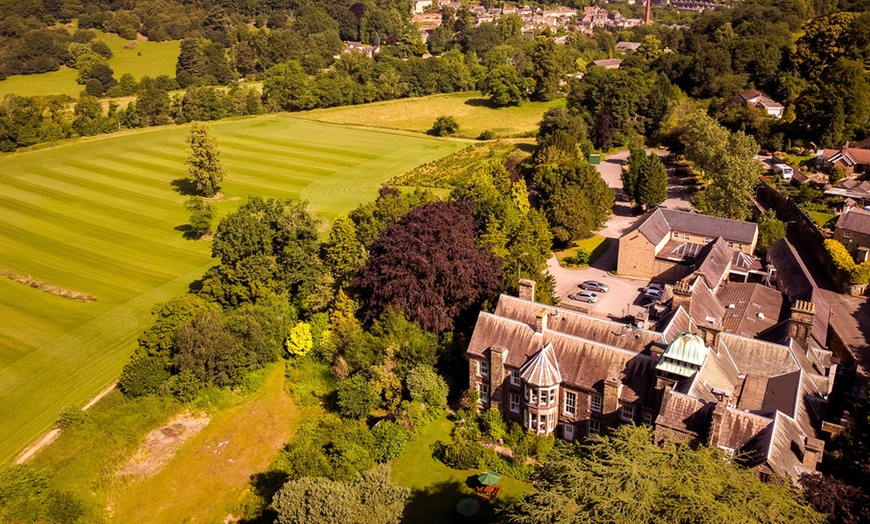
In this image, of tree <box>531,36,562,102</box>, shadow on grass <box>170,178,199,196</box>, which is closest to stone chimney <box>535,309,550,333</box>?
shadow on grass <box>170,178,199,196</box>

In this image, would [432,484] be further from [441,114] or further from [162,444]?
[441,114]

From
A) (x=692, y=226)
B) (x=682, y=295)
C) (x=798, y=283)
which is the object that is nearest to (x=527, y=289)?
(x=682, y=295)

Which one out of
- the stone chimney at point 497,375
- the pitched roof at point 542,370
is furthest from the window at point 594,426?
the stone chimney at point 497,375

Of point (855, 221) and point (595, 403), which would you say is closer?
point (595, 403)

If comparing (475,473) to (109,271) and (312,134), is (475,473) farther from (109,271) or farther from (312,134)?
(312,134)

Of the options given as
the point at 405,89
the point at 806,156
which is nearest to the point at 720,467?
the point at 806,156

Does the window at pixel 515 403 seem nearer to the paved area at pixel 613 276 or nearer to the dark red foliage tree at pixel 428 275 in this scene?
the dark red foliage tree at pixel 428 275
